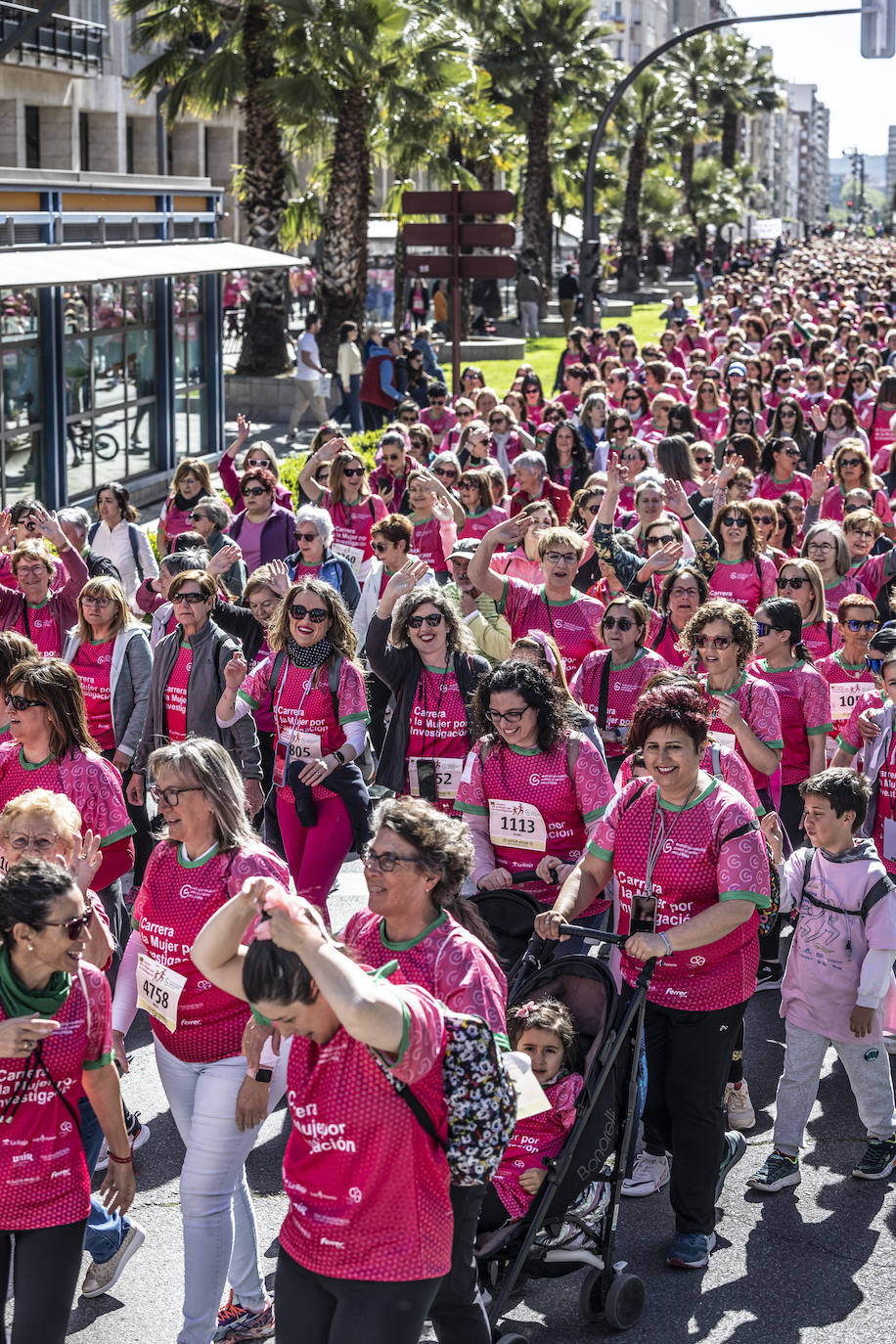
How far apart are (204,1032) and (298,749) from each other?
2.35 metres

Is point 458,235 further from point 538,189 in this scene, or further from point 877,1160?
point 538,189

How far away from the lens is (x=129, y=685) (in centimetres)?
767

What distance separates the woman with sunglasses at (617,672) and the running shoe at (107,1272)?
9.89 feet

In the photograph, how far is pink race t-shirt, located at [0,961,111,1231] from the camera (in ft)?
12.8

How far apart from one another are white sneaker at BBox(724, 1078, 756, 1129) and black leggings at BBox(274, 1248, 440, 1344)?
290 centimetres

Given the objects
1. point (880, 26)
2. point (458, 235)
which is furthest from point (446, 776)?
point (880, 26)

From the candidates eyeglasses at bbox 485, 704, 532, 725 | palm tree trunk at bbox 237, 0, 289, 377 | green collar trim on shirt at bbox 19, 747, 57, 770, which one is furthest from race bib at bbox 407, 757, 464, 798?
palm tree trunk at bbox 237, 0, 289, 377

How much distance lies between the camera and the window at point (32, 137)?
1671 inches

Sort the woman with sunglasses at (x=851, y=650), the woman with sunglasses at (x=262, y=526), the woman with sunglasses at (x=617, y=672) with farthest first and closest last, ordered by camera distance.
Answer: the woman with sunglasses at (x=262, y=526) → the woman with sunglasses at (x=851, y=650) → the woman with sunglasses at (x=617, y=672)

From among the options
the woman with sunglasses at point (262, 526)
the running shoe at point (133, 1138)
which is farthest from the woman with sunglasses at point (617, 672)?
the woman with sunglasses at point (262, 526)

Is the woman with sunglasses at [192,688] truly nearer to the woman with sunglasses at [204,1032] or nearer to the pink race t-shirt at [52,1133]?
the woman with sunglasses at [204,1032]

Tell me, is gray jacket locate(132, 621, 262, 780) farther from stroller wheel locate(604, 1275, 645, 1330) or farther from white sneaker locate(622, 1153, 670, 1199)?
stroller wheel locate(604, 1275, 645, 1330)

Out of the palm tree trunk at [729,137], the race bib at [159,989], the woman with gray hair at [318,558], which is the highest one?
the palm tree trunk at [729,137]

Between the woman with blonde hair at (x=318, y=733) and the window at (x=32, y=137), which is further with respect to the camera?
the window at (x=32, y=137)
